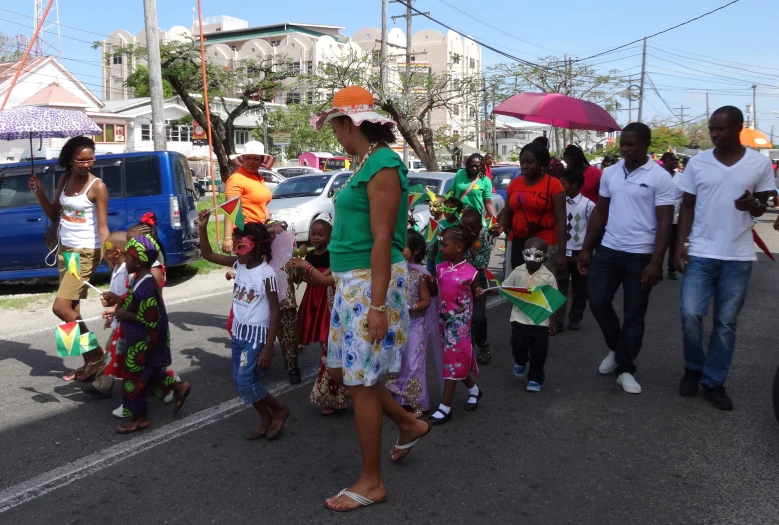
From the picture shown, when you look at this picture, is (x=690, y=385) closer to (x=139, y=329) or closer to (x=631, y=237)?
(x=631, y=237)

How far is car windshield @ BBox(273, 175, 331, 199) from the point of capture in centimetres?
1420

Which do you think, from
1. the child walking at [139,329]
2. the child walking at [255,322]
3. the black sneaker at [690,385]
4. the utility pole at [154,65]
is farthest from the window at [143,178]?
the black sneaker at [690,385]

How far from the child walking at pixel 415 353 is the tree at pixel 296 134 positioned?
47.4 metres

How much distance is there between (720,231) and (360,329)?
2.71m

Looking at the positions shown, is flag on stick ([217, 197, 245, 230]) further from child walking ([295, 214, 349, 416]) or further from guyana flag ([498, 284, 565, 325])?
guyana flag ([498, 284, 565, 325])

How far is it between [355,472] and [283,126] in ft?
165

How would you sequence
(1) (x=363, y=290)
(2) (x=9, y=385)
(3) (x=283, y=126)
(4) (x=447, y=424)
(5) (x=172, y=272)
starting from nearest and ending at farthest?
(1) (x=363, y=290)
(4) (x=447, y=424)
(2) (x=9, y=385)
(5) (x=172, y=272)
(3) (x=283, y=126)

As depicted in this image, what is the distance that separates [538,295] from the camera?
4684 mm

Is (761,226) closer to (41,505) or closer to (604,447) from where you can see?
(604,447)

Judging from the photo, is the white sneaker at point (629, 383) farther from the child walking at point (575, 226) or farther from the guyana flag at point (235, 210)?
the guyana flag at point (235, 210)

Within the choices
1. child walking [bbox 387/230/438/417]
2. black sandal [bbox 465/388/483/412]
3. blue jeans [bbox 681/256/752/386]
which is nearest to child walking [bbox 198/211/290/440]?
child walking [bbox 387/230/438/417]

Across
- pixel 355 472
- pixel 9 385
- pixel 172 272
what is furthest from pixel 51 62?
pixel 355 472

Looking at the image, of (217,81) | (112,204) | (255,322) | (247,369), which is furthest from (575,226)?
(217,81)

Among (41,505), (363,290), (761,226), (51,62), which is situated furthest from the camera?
(51,62)
